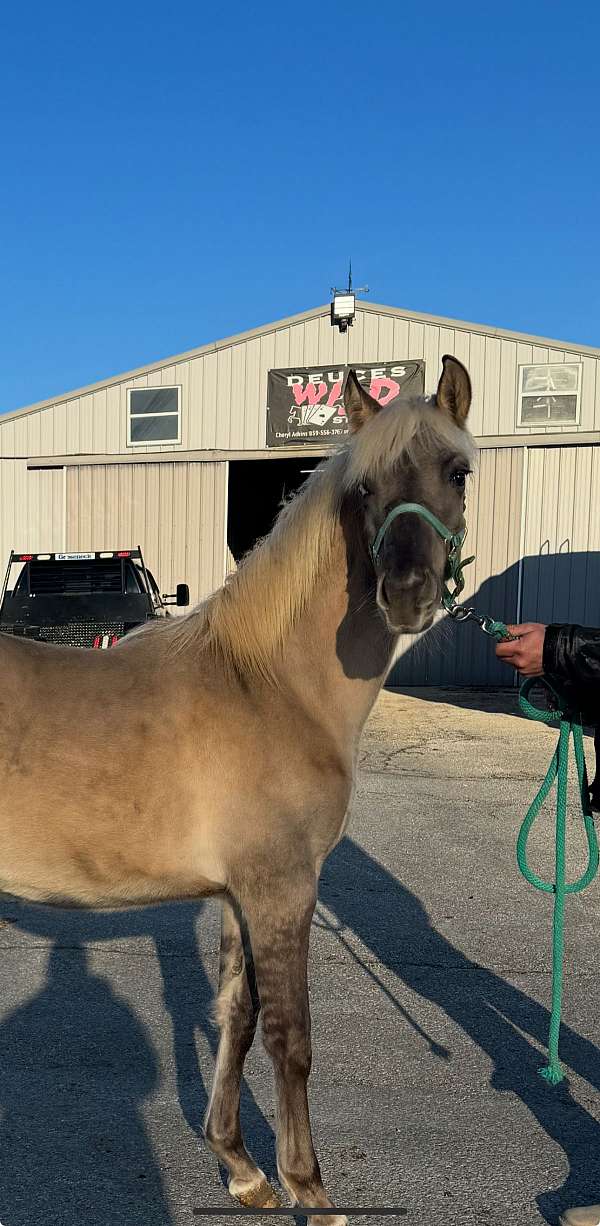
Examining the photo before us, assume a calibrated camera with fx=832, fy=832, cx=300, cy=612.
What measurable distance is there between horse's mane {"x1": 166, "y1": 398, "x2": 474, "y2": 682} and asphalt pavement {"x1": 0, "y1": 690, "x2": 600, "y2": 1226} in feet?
5.10

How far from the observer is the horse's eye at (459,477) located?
244cm

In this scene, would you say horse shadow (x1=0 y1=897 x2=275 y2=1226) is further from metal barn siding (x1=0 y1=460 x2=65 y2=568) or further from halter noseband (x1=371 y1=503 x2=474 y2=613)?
metal barn siding (x1=0 y1=460 x2=65 y2=568)

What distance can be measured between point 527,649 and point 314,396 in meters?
14.1

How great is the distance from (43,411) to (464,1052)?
16224mm

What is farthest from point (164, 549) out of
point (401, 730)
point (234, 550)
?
point (401, 730)

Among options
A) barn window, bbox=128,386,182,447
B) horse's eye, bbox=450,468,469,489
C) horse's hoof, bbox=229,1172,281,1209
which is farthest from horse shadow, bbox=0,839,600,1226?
barn window, bbox=128,386,182,447

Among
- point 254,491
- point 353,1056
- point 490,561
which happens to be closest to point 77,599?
point 353,1056

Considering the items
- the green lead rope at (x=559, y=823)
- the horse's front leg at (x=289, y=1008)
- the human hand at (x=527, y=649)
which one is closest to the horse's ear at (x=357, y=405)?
the human hand at (x=527, y=649)

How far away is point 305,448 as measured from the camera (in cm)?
1611

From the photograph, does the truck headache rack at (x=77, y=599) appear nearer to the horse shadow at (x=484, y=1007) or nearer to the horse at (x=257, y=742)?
the horse shadow at (x=484, y=1007)

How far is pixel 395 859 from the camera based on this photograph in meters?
5.82

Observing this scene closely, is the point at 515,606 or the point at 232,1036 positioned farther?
the point at 515,606

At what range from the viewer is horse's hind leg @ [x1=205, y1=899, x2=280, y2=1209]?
8.29ft

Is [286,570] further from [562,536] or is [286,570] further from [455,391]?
[562,536]
